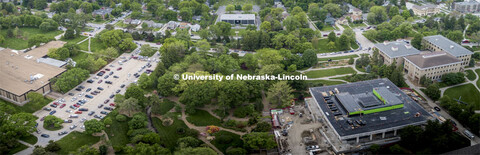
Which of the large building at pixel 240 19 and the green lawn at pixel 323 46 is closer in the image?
the green lawn at pixel 323 46

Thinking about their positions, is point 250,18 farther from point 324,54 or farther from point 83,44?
point 83,44

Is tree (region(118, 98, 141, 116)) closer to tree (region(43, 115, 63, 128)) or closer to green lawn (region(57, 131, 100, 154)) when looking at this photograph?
green lawn (region(57, 131, 100, 154))

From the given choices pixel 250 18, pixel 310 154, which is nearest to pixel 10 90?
pixel 310 154

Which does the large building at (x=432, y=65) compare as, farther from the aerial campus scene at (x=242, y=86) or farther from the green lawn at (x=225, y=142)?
the green lawn at (x=225, y=142)

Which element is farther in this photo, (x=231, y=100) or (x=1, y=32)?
(x=1, y=32)

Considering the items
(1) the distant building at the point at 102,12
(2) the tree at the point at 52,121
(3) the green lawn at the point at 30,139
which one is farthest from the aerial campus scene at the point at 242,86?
(1) the distant building at the point at 102,12

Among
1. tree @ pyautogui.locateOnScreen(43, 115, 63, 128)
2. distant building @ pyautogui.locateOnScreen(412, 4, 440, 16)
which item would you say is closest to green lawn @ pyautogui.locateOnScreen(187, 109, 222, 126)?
tree @ pyautogui.locateOnScreen(43, 115, 63, 128)

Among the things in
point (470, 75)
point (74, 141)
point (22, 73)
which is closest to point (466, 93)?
point (470, 75)
